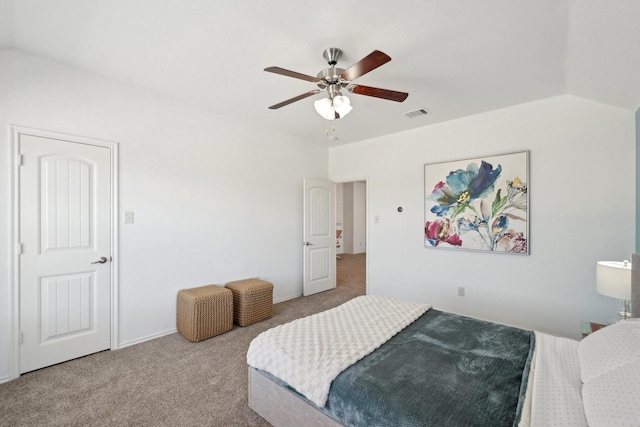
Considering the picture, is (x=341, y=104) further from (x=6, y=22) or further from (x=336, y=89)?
(x=6, y=22)

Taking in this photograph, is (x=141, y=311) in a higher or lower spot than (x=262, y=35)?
lower

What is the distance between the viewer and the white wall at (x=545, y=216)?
9.18 ft

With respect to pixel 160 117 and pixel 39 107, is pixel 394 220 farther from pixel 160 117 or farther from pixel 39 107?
pixel 39 107

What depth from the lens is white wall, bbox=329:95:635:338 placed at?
2799mm

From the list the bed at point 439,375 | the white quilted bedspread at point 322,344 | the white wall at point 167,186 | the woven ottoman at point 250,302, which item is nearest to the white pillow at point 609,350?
the bed at point 439,375

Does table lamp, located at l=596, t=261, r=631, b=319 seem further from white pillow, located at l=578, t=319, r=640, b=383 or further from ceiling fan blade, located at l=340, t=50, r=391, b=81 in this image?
ceiling fan blade, located at l=340, t=50, r=391, b=81

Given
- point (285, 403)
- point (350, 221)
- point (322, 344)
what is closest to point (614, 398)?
point (322, 344)

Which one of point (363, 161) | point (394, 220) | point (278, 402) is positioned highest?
point (363, 161)

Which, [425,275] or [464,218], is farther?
[425,275]

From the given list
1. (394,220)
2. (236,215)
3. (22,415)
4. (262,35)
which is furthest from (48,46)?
(394,220)

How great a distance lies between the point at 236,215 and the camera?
3891 millimetres

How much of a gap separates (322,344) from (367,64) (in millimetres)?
1783

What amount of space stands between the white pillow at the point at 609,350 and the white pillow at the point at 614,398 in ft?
0.18

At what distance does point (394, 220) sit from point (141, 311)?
11.4ft
